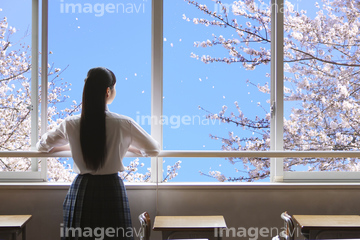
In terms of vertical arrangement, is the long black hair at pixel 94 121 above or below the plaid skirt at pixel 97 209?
above

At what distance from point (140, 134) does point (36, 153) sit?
0.77 meters

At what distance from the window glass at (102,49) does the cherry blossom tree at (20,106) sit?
0.02 metres

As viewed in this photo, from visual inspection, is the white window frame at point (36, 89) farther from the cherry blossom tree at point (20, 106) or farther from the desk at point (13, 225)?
the desk at point (13, 225)

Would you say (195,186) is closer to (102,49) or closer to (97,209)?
(97,209)

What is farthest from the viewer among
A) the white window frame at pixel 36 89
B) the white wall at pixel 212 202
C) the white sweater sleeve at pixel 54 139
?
the white window frame at pixel 36 89

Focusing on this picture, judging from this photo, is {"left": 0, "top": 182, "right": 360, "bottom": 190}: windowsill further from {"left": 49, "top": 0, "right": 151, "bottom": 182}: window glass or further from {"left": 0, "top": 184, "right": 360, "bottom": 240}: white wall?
{"left": 49, "top": 0, "right": 151, "bottom": 182}: window glass

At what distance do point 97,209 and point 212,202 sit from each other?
96cm

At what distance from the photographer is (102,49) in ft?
11.9

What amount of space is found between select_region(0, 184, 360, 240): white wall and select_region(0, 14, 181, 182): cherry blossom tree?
9.7 inches

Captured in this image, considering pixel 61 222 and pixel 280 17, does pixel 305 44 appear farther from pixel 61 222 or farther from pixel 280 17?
pixel 61 222

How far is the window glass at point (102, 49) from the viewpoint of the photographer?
11.9 ft

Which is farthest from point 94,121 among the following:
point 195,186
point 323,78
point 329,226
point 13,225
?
point 323,78

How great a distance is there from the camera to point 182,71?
12.1ft

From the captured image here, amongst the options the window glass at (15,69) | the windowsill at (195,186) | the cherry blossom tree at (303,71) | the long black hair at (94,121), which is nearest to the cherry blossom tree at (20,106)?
the window glass at (15,69)
